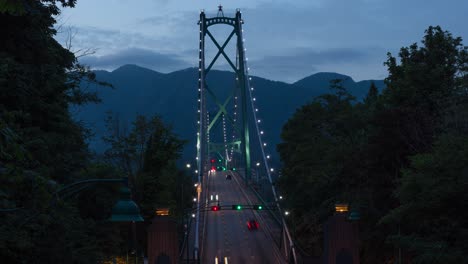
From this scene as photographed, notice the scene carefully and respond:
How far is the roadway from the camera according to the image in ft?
165

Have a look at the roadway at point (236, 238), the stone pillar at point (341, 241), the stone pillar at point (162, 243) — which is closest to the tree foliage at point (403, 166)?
the stone pillar at point (341, 241)

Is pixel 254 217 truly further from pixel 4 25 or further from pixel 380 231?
pixel 4 25

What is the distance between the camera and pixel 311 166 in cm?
5362

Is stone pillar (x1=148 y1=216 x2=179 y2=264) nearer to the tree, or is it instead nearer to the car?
the tree

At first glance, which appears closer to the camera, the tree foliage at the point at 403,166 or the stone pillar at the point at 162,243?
the tree foliage at the point at 403,166

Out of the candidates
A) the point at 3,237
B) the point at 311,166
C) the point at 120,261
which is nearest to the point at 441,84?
the point at 311,166

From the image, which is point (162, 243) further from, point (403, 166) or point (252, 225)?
point (252, 225)

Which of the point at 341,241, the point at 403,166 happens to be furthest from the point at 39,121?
the point at 403,166

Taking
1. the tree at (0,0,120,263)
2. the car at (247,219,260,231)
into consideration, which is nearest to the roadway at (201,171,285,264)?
the car at (247,219,260,231)

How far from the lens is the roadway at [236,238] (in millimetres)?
50156

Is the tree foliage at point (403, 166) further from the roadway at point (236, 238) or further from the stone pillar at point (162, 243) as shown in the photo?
the stone pillar at point (162, 243)

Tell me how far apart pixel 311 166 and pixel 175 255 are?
63.8 feet

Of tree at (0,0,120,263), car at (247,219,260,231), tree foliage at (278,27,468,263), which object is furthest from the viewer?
car at (247,219,260,231)

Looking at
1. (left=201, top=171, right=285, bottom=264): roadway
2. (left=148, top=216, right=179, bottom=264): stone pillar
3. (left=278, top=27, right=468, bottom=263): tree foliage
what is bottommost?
(left=201, top=171, right=285, bottom=264): roadway
